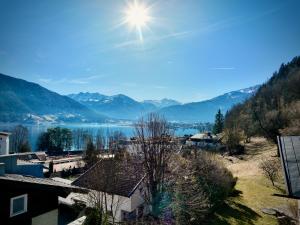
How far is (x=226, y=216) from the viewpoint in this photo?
26.7 meters

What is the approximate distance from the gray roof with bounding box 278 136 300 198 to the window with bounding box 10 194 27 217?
460 inches

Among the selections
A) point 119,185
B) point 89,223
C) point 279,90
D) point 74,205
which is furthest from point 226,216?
point 279,90

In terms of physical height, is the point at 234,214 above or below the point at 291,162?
below

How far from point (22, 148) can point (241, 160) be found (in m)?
Result: 64.6

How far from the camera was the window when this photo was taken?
11.6m

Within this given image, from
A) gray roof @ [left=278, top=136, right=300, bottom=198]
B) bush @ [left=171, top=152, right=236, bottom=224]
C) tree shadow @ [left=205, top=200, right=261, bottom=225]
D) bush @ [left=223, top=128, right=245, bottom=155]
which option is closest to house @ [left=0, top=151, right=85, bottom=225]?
gray roof @ [left=278, top=136, right=300, bottom=198]

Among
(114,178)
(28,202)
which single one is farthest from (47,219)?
(114,178)

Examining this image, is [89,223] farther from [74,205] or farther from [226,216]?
[226,216]

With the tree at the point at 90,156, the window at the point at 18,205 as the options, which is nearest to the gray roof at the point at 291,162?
the window at the point at 18,205

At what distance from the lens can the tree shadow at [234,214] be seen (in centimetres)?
2500

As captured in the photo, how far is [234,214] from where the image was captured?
27.4 m

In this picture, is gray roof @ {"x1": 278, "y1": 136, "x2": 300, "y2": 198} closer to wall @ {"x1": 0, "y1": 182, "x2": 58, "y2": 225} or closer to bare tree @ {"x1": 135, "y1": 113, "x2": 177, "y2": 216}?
wall @ {"x1": 0, "y1": 182, "x2": 58, "y2": 225}

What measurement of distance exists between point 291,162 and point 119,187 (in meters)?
20.7

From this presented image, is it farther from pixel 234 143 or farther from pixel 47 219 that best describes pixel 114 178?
pixel 234 143
